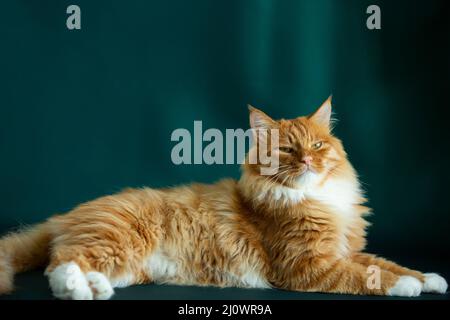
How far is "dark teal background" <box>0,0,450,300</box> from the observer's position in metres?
3.98

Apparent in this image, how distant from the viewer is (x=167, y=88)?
4.09m

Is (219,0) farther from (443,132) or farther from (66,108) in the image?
(443,132)


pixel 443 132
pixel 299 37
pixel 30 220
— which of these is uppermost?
pixel 299 37

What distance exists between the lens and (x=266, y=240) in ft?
9.69

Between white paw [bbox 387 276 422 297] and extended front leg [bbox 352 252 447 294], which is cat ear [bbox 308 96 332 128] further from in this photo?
white paw [bbox 387 276 422 297]

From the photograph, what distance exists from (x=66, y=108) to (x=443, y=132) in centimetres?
238

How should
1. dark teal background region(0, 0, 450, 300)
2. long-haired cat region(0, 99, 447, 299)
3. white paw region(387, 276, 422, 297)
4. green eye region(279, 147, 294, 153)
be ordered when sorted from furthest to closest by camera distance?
dark teal background region(0, 0, 450, 300) → green eye region(279, 147, 294, 153) → long-haired cat region(0, 99, 447, 299) → white paw region(387, 276, 422, 297)

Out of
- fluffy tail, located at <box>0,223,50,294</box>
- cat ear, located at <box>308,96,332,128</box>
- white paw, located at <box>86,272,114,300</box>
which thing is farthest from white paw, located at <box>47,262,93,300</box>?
cat ear, located at <box>308,96,332,128</box>

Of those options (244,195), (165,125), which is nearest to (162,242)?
(244,195)

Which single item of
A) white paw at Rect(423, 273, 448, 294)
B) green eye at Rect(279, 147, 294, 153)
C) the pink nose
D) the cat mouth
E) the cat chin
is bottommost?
white paw at Rect(423, 273, 448, 294)

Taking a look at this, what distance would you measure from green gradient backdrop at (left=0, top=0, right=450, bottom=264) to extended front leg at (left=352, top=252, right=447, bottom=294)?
98 centimetres

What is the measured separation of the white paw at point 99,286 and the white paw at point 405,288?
3.88 feet

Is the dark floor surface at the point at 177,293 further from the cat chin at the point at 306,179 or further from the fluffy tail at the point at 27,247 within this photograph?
the cat chin at the point at 306,179

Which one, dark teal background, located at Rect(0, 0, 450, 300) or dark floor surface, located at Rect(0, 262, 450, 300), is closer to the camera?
dark floor surface, located at Rect(0, 262, 450, 300)
